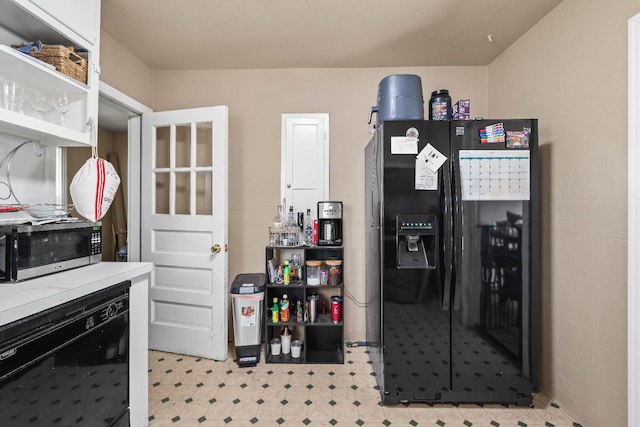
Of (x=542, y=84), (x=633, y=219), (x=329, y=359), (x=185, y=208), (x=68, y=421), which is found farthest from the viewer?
(x=185, y=208)

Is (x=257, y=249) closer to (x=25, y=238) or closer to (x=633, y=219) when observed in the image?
(x=25, y=238)

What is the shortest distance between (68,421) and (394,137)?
6.81 feet

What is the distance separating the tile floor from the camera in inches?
70.0

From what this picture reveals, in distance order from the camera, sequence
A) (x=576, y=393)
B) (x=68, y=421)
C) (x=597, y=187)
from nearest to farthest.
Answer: (x=68, y=421) → (x=597, y=187) → (x=576, y=393)

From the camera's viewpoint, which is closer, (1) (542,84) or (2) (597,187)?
(2) (597,187)

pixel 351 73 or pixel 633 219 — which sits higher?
pixel 351 73

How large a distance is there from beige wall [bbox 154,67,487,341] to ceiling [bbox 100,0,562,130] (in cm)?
11

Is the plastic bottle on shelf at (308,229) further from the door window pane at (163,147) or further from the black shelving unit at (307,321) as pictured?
the door window pane at (163,147)

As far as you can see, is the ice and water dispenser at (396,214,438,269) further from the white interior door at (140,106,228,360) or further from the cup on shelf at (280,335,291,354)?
the white interior door at (140,106,228,360)

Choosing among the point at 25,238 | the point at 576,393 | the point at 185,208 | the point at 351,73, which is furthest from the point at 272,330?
the point at 351,73

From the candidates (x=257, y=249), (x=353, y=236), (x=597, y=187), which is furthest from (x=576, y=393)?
(x=257, y=249)

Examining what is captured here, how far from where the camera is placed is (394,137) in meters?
1.85

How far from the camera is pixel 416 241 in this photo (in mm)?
1906

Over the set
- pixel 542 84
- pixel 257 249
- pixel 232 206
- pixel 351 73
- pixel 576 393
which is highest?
pixel 351 73
